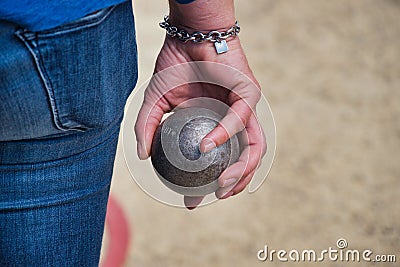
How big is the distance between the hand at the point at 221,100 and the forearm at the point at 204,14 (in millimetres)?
33

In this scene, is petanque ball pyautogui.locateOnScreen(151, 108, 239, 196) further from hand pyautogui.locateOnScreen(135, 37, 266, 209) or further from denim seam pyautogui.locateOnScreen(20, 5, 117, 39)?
denim seam pyautogui.locateOnScreen(20, 5, 117, 39)

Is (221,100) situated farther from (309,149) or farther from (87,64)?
(309,149)

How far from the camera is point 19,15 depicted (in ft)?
2.49

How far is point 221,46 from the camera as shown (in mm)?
1039

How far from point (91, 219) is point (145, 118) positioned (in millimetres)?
197

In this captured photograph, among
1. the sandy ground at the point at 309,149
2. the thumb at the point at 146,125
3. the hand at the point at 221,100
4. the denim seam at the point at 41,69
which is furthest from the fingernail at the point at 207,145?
the sandy ground at the point at 309,149

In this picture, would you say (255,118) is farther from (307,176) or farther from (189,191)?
(307,176)

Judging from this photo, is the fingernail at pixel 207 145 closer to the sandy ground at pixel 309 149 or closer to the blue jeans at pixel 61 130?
the blue jeans at pixel 61 130

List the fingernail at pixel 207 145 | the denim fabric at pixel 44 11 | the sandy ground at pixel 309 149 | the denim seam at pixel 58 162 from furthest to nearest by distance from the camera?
the sandy ground at pixel 309 149 < the fingernail at pixel 207 145 < the denim seam at pixel 58 162 < the denim fabric at pixel 44 11

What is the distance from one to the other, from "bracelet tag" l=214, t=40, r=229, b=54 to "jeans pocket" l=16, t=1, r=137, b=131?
0.48ft

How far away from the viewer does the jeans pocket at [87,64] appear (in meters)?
0.80

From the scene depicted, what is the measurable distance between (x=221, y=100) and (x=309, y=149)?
141 cm

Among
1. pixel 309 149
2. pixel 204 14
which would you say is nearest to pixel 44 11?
pixel 204 14

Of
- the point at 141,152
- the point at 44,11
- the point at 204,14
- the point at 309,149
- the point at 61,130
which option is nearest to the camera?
the point at 44,11
